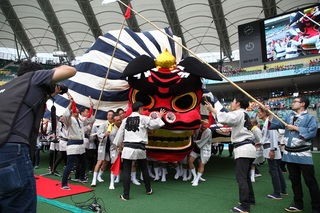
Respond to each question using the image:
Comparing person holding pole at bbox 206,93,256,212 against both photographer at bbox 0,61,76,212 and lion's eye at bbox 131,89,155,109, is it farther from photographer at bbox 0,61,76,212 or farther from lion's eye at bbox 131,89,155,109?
photographer at bbox 0,61,76,212

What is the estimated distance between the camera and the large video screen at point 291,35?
18.7 m

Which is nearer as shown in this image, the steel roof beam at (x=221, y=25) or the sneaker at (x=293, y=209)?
the sneaker at (x=293, y=209)

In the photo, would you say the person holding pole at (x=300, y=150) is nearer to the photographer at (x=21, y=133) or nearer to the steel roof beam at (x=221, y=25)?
the photographer at (x=21, y=133)

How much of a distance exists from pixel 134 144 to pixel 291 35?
18.8 metres

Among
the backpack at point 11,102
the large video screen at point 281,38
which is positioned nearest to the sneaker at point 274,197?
the backpack at point 11,102

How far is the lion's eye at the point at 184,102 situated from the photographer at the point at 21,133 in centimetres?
348

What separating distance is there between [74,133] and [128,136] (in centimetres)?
117

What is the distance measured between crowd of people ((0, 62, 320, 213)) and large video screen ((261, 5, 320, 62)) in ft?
52.0

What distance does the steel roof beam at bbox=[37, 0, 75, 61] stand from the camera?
23.9 meters

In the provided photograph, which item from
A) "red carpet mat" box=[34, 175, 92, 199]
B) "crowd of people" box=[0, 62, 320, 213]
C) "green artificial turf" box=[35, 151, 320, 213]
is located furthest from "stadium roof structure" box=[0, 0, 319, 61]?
"green artificial turf" box=[35, 151, 320, 213]

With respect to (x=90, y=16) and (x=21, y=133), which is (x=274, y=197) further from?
(x=90, y=16)

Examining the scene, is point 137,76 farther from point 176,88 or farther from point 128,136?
point 128,136

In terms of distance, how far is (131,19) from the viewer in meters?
25.1

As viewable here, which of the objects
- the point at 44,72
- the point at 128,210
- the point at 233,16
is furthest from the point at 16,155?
the point at 233,16
